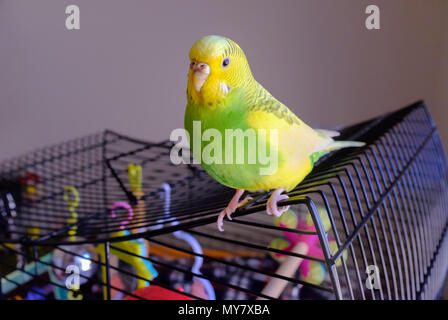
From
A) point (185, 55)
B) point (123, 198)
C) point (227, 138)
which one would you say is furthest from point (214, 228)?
point (227, 138)

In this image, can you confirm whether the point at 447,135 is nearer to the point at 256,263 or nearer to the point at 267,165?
the point at 256,263

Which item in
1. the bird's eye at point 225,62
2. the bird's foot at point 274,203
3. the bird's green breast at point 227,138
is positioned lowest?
the bird's foot at point 274,203

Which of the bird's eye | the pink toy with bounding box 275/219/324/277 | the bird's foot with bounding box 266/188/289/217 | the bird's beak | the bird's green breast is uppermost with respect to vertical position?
the bird's eye

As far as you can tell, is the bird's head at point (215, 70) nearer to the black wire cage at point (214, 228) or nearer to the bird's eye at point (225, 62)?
the bird's eye at point (225, 62)

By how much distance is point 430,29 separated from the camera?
2.01 feet

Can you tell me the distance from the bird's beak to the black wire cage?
5.8 inches

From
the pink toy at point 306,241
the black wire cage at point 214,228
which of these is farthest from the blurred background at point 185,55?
the pink toy at point 306,241

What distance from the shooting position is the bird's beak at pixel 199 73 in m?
A: 0.23

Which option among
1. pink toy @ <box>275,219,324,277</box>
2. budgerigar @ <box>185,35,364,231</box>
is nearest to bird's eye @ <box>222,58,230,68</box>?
budgerigar @ <box>185,35,364,231</box>

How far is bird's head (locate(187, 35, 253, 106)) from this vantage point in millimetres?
230

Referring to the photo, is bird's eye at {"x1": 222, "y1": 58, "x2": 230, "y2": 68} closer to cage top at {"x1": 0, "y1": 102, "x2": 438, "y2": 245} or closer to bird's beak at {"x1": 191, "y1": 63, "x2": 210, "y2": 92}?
bird's beak at {"x1": 191, "y1": 63, "x2": 210, "y2": 92}

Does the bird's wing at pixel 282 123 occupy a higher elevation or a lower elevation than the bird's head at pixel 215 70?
lower

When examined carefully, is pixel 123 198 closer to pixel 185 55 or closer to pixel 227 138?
pixel 185 55
